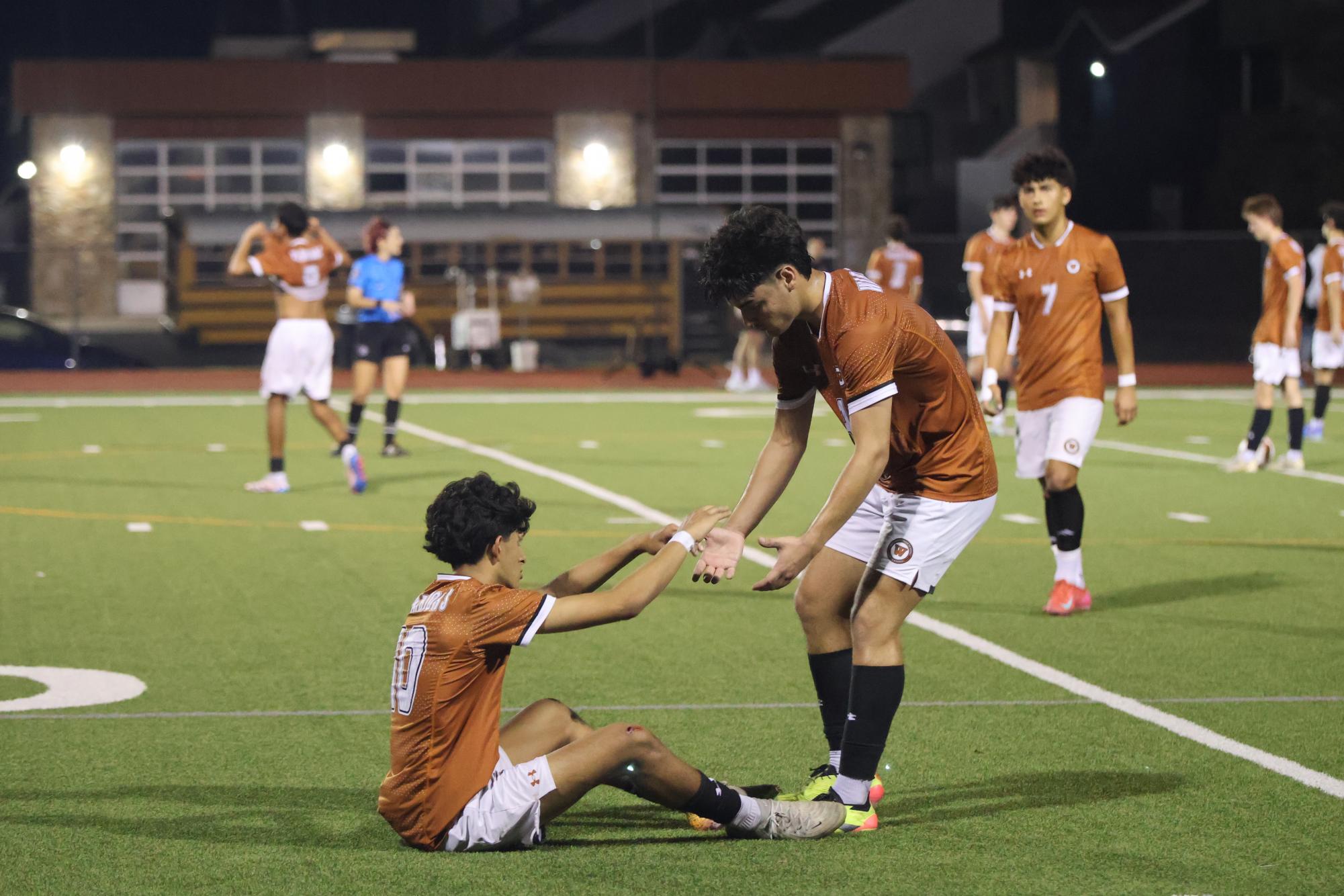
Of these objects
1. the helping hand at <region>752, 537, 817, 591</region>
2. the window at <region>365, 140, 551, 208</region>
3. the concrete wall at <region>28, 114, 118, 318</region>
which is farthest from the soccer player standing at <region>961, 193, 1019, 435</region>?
the concrete wall at <region>28, 114, 118, 318</region>

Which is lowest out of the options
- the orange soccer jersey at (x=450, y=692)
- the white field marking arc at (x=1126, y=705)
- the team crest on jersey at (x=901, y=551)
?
the white field marking arc at (x=1126, y=705)

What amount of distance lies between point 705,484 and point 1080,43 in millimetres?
37286

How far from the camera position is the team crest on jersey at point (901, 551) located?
221 inches

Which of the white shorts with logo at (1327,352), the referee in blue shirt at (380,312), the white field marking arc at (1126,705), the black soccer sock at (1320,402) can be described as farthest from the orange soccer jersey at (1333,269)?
the referee in blue shirt at (380,312)

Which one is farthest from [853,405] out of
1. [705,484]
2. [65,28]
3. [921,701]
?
[65,28]

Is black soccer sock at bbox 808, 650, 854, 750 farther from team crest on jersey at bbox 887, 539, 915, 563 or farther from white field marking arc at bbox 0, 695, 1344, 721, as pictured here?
white field marking arc at bbox 0, 695, 1344, 721

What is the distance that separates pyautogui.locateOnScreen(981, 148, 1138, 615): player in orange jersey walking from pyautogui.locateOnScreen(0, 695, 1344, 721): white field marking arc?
6.47 ft

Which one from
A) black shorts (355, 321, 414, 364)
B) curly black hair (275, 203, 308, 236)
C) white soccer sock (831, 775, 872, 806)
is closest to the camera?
white soccer sock (831, 775, 872, 806)

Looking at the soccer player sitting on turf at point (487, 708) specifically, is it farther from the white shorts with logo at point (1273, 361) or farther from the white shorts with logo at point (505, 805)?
the white shorts with logo at point (1273, 361)

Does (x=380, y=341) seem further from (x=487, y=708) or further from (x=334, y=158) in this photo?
(x=334, y=158)

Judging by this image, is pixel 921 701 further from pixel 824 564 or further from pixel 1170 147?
pixel 1170 147

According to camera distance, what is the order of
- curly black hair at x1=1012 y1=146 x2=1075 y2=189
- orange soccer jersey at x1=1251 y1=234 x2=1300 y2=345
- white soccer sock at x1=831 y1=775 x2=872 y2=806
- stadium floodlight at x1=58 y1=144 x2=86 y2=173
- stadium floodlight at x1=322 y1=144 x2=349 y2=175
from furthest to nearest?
1. stadium floodlight at x1=322 y1=144 x2=349 y2=175
2. stadium floodlight at x1=58 y1=144 x2=86 y2=173
3. orange soccer jersey at x1=1251 y1=234 x2=1300 y2=345
4. curly black hair at x1=1012 y1=146 x2=1075 y2=189
5. white soccer sock at x1=831 y1=775 x2=872 y2=806

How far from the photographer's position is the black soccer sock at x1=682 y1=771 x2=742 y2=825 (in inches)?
207

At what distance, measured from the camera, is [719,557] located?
4977mm
